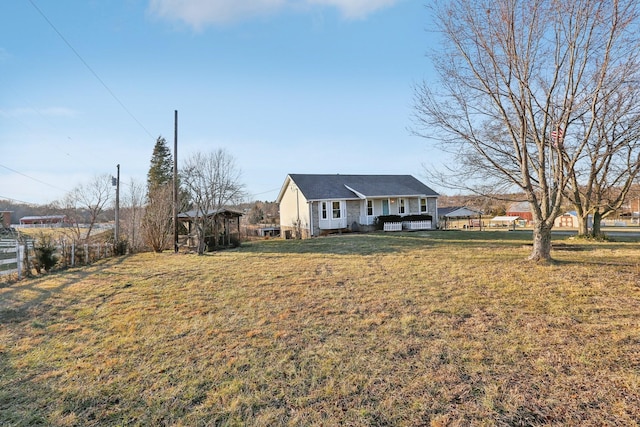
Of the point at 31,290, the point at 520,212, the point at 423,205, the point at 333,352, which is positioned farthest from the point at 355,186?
the point at 520,212

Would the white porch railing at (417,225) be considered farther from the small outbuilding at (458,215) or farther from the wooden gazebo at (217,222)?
the wooden gazebo at (217,222)

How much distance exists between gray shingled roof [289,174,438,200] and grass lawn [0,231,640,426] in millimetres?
15238

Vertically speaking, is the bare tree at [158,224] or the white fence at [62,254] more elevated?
the bare tree at [158,224]

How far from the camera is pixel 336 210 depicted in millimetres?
22953

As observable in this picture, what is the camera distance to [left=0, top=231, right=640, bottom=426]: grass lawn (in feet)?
9.18

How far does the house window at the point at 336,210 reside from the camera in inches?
898

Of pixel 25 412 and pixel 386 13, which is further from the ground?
pixel 386 13

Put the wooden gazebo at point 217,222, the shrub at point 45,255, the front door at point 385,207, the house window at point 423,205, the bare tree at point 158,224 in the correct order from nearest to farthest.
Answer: the shrub at point 45,255, the wooden gazebo at point 217,222, the bare tree at point 158,224, the front door at point 385,207, the house window at point 423,205

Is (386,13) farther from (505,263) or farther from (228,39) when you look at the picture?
(505,263)

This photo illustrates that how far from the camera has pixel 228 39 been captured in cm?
1120

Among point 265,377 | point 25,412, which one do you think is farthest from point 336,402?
point 25,412

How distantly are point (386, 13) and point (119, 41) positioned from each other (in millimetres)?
8807

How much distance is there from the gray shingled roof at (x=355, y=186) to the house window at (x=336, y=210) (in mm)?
630

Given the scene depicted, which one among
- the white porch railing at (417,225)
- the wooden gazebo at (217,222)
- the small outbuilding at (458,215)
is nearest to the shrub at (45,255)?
the wooden gazebo at (217,222)
